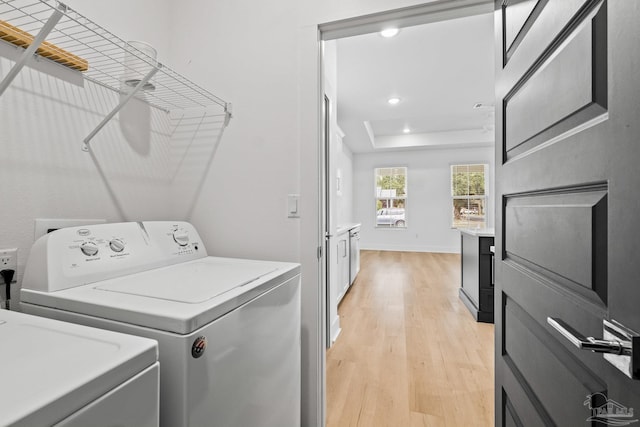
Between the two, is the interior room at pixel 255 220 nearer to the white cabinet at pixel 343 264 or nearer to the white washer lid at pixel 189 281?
the white washer lid at pixel 189 281

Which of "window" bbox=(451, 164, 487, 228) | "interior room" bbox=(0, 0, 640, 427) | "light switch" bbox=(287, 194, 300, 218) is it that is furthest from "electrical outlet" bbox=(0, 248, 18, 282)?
"window" bbox=(451, 164, 487, 228)

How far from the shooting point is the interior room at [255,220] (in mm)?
559

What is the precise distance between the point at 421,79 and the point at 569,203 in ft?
10.8

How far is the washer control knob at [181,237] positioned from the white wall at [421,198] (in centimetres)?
665

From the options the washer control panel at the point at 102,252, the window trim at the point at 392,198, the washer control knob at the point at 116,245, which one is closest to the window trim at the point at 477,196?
the window trim at the point at 392,198

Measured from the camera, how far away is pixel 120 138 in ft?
4.57

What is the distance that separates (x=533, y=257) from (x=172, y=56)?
190 centimetres

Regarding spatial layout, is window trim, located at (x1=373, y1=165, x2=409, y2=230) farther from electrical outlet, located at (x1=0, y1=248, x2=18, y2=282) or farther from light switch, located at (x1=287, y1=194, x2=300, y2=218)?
electrical outlet, located at (x1=0, y1=248, x2=18, y2=282)

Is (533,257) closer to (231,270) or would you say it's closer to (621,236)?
(621,236)

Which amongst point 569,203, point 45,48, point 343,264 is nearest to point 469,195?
point 343,264

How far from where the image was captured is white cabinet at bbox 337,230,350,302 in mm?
3247

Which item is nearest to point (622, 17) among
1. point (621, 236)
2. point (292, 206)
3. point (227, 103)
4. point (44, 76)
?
point (621, 236)

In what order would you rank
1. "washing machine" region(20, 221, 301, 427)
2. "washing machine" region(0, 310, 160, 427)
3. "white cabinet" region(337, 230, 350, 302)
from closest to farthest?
1. "washing machine" region(0, 310, 160, 427)
2. "washing machine" region(20, 221, 301, 427)
3. "white cabinet" region(337, 230, 350, 302)

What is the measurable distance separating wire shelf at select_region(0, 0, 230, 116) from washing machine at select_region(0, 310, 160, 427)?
2.70 ft
